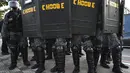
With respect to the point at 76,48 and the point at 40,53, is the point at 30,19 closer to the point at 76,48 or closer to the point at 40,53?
the point at 40,53

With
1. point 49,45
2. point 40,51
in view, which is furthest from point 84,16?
point 49,45

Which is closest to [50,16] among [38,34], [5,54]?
[38,34]

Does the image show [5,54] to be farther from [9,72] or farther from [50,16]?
[50,16]

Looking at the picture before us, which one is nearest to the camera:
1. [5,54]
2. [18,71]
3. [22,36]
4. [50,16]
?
[50,16]

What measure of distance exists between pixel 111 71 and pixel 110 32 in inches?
37.8

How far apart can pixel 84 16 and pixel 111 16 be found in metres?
0.78

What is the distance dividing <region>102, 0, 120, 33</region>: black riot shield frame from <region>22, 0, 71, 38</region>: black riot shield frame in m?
0.88

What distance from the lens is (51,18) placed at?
14.7ft

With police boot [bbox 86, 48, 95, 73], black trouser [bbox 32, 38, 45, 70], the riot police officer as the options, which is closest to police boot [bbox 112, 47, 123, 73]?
police boot [bbox 86, 48, 95, 73]

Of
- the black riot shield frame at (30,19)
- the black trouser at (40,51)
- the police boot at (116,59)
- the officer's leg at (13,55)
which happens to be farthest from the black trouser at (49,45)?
the police boot at (116,59)

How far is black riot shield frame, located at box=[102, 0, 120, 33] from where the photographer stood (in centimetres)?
474

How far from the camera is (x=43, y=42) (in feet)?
16.4

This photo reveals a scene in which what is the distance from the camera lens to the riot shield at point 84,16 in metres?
4.46

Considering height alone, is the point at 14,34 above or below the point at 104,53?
above
